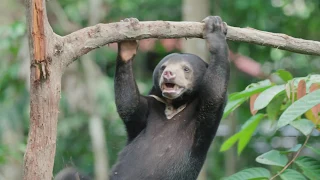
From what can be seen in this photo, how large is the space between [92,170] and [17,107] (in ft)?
6.94

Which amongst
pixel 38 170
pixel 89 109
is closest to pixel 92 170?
pixel 89 109

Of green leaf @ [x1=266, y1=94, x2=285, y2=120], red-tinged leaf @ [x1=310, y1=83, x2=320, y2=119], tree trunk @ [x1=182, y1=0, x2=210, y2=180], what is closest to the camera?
red-tinged leaf @ [x1=310, y1=83, x2=320, y2=119]

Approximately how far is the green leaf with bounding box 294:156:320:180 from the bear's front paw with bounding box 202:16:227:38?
2.78 ft

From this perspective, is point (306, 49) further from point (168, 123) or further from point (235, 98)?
point (168, 123)

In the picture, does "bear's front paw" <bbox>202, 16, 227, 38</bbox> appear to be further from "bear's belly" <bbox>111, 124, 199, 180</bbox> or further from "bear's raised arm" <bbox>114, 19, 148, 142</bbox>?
"bear's belly" <bbox>111, 124, 199, 180</bbox>

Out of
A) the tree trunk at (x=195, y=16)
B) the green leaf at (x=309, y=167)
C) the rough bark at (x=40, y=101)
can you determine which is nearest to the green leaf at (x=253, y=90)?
the green leaf at (x=309, y=167)

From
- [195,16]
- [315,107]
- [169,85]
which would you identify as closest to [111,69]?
[195,16]

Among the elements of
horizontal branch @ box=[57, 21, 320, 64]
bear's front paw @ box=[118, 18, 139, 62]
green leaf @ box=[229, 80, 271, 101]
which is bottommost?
green leaf @ box=[229, 80, 271, 101]

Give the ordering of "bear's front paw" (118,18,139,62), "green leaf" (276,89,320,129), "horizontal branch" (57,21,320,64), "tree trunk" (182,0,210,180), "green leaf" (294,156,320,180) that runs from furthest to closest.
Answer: "tree trunk" (182,0,210,180) < "bear's front paw" (118,18,139,62) < "green leaf" (294,156,320,180) < "green leaf" (276,89,320,129) < "horizontal branch" (57,21,320,64)

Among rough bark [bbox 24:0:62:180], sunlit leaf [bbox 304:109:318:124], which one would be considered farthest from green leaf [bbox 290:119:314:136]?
rough bark [bbox 24:0:62:180]

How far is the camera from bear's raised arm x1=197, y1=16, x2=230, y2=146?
4027 mm

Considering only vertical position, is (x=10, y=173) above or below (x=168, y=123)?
below

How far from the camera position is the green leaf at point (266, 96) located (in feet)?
13.0

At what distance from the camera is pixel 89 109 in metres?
9.38
